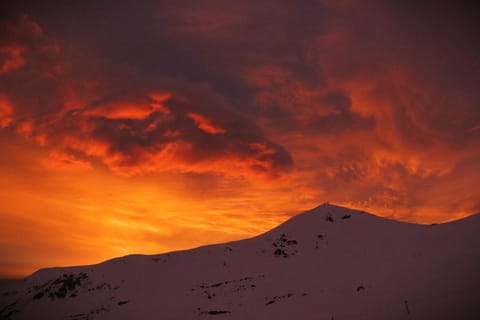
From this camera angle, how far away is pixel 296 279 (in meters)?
38.4

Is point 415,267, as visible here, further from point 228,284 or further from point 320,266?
point 228,284

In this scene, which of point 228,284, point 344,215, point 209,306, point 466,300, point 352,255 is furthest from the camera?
point 344,215

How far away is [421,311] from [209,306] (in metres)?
25.7

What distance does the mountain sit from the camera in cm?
1872

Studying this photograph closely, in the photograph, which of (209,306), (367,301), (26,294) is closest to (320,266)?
(209,306)

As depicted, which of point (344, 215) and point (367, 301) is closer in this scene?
point (367, 301)

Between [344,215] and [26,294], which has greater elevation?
[344,215]

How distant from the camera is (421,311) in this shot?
48.0 ft

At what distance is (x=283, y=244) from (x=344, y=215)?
11.5 metres

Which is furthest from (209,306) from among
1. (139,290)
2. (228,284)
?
(139,290)

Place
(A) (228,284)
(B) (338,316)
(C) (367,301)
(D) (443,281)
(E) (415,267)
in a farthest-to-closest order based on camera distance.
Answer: (A) (228,284)
(E) (415,267)
(C) (367,301)
(B) (338,316)
(D) (443,281)

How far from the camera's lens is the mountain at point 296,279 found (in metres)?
18.7

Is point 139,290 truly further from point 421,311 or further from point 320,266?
point 421,311

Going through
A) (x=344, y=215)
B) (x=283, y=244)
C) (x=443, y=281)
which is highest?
(x=344, y=215)
